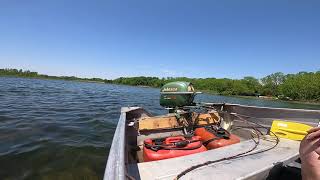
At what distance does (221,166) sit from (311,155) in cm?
166

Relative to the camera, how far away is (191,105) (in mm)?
6352

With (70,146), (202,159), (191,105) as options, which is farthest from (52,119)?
(202,159)

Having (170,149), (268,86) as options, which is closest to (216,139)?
(170,149)

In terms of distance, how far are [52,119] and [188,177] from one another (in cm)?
890

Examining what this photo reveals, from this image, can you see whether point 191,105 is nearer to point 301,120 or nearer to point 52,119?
point 301,120

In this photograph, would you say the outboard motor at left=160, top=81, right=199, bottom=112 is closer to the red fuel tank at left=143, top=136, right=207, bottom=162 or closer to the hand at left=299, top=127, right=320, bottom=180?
the red fuel tank at left=143, top=136, right=207, bottom=162

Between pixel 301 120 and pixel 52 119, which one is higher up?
pixel 301 120

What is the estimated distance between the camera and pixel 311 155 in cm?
116

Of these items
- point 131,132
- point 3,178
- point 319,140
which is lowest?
point 3,178

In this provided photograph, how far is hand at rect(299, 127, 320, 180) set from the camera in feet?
3.73

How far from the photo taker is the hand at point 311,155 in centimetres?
Result: 114

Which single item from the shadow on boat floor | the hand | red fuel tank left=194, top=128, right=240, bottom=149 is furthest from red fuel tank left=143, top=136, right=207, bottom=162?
the hand

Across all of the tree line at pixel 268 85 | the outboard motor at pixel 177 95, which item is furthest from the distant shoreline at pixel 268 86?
the outboard motor at pixel 177 95

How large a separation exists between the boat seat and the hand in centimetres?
124
